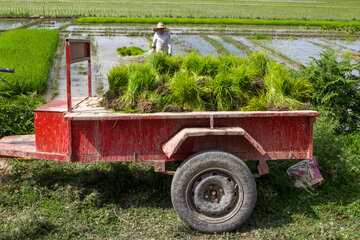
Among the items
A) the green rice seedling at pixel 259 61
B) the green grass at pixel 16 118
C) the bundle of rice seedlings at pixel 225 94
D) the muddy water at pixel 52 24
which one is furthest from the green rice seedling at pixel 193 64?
the muddy water at pixel 52 24

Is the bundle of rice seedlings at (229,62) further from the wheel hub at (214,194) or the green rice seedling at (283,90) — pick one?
the wheel hub at (214,194)

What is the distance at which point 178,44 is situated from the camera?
1808 cm

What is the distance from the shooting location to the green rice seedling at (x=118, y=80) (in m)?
4.01

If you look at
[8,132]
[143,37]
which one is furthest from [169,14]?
[8,132]

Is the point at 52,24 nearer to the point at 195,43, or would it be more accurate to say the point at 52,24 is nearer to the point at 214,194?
the point at 195,43

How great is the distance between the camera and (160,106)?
149 inches

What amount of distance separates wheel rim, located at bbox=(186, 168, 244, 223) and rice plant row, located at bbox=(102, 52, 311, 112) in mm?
652

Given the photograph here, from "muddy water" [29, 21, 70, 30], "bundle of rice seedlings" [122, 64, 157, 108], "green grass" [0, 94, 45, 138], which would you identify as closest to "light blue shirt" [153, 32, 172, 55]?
"green grass" [0, 94, 45, 138]

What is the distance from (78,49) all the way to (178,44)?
14467 mm

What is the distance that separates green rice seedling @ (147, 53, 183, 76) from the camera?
4.32 m

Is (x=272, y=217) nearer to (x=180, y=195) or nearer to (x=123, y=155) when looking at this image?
(x=180, y=195)

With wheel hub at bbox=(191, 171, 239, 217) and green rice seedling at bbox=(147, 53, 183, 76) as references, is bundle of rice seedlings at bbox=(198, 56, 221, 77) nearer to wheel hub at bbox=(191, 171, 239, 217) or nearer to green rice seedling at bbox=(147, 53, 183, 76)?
green rice seedling at bbox=(147, 53, 183, 76)

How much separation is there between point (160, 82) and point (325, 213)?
2.12 meters

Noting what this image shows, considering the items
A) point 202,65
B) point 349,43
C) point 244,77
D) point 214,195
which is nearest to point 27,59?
point 202,65
